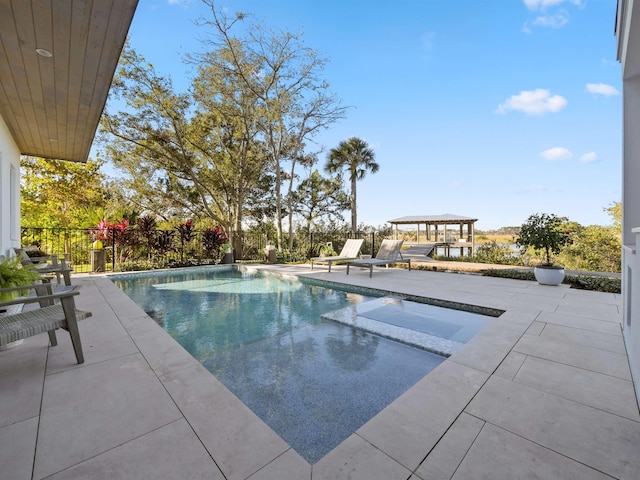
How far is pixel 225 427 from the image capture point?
1543 millimetres

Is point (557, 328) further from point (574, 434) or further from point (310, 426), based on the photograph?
point (310, 426)

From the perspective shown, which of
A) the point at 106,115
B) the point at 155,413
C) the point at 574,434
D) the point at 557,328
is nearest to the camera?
the point at 574,434

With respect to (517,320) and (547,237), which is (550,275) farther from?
(517,320)

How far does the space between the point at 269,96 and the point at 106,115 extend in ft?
21.5

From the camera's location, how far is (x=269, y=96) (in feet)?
40.5

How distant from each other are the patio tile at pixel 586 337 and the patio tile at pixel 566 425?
136cm

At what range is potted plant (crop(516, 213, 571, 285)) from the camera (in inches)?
220

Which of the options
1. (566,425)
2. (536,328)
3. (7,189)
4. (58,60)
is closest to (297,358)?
(566,425)

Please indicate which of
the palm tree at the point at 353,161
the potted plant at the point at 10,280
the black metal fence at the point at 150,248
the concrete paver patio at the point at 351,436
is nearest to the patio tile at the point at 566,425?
→ the concrete paver patio at the point at 351,436

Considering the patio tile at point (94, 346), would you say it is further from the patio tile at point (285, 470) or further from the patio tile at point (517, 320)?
the patio tile at point (517, 320)

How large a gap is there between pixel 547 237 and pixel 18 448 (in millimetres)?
7538

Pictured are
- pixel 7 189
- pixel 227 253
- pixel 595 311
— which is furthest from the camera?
pixel 227 253

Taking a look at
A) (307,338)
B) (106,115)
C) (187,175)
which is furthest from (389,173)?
(307,338)

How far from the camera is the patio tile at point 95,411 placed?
1.37 meters
